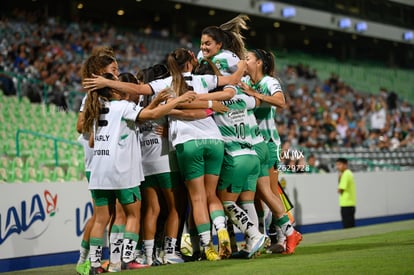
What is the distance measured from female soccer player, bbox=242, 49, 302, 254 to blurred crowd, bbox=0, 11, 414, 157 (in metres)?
7.64

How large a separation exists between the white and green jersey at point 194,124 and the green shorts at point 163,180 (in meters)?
0.41

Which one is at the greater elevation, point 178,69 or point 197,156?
point 178,69

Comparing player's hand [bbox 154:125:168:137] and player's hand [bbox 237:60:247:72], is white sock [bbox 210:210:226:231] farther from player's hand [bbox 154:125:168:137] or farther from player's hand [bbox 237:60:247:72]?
player's hand [bbox 237:60:247:72]

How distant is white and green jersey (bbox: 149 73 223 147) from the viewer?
29.9ft

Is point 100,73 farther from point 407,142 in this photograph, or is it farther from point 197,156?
point 407,142

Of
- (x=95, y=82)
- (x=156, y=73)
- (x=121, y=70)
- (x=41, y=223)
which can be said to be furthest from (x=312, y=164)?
(x=95, y=82)

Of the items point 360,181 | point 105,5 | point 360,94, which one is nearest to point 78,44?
point 105,5

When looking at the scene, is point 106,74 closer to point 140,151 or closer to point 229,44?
point 140,151

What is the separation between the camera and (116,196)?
29.1 ft

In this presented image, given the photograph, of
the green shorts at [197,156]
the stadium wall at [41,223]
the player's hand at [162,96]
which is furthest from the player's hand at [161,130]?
the stadium wall at [41,223]

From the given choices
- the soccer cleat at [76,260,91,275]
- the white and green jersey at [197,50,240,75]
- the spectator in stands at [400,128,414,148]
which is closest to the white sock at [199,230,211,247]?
the soccer cleat at [76,260,91,275]

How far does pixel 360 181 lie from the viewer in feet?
70.0

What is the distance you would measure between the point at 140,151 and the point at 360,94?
3397 centimetres

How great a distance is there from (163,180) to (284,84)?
53.6ft
